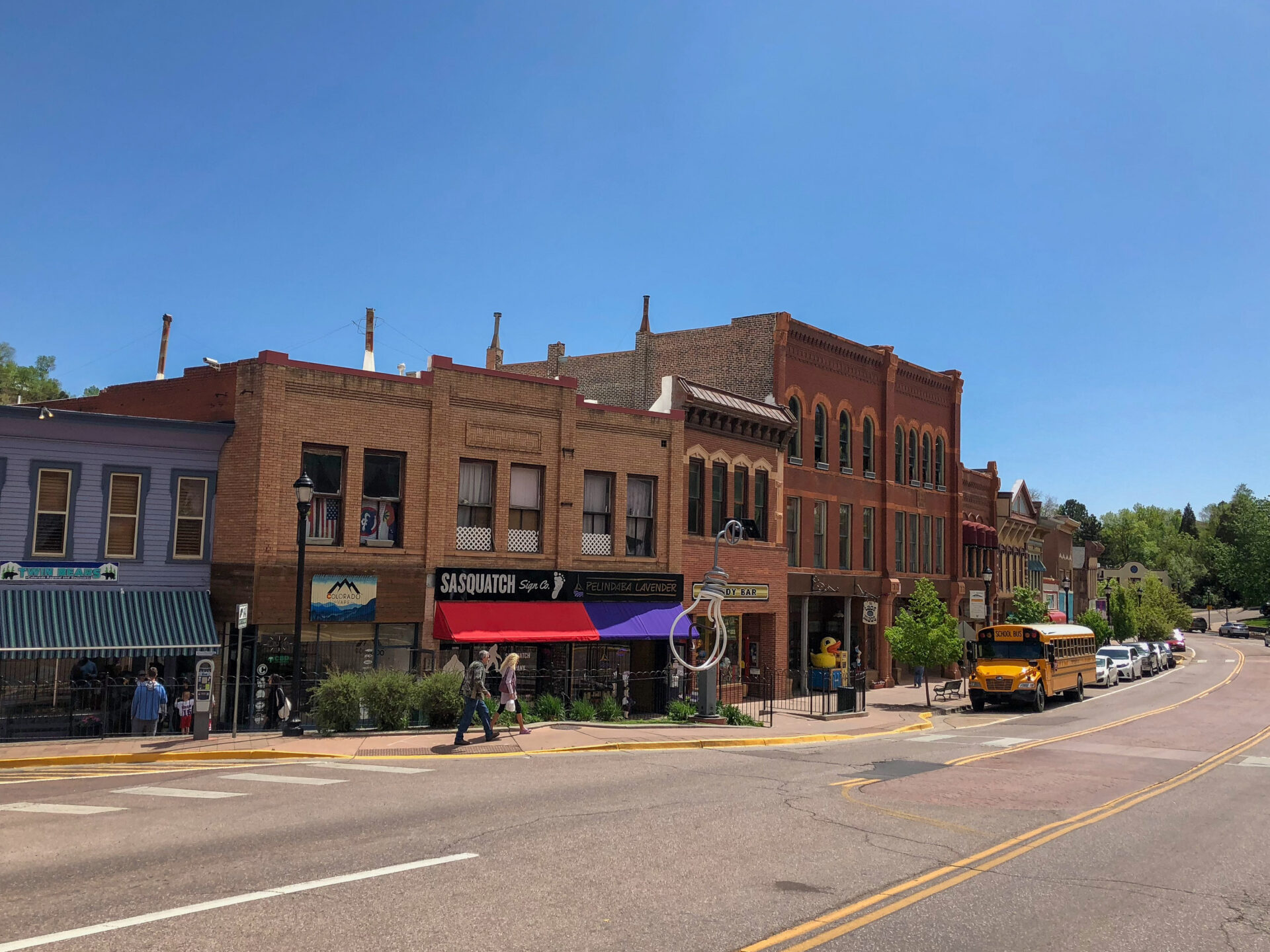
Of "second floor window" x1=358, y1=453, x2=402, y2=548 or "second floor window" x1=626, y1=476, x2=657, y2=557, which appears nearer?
"second floor window" x1=358, y1=453, x2=402, y2=548

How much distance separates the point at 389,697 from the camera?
20.5 meters

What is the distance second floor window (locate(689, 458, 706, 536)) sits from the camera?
105 feet

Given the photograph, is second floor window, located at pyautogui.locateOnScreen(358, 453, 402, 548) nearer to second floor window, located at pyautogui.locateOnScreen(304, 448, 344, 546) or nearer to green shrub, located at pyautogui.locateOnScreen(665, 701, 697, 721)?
second floor window, located at pyautogui.locateOnScreen(304, 448, 344, 546)

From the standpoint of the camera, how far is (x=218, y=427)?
22.8m

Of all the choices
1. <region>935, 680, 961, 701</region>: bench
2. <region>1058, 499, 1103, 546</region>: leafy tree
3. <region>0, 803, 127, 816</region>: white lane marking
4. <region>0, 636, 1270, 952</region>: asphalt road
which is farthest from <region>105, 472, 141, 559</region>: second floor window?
<region>1058, 499, 1103, 546</region>: leafy tree

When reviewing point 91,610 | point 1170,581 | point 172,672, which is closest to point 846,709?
point 172,672

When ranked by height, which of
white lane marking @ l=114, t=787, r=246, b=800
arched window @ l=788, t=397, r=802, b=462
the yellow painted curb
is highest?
arched window @ l=788, t=397, r=802, b=462

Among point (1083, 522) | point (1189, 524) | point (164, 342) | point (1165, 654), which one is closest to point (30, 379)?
point (164, 342)

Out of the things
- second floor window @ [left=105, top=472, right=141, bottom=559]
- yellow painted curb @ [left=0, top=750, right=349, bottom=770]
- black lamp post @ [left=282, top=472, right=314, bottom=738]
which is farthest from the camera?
second floor window @ [left=105, top=472, right=141, bottom=559]

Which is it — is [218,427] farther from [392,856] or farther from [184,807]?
[392,856]

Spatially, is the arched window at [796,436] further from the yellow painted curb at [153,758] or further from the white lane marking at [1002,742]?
the yellow painted curb at [153,758]

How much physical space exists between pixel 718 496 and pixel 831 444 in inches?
344

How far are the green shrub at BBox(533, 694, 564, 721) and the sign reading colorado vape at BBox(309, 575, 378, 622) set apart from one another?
4.53m

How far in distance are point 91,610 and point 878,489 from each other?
31.2m
